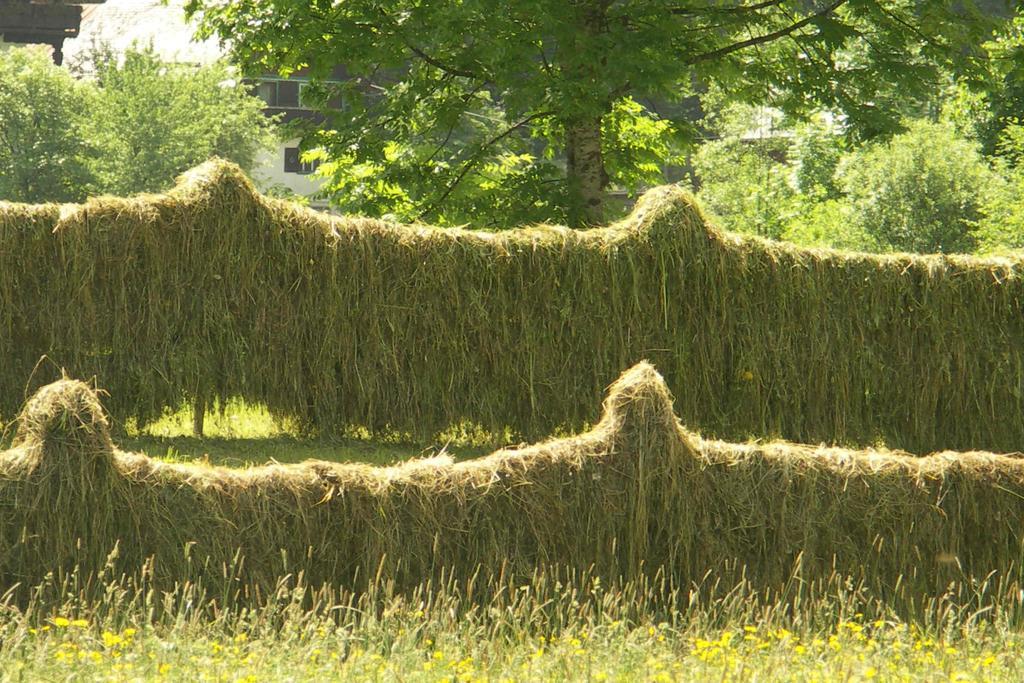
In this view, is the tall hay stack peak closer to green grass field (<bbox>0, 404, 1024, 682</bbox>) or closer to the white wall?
green grass field (<bbox>0, 404, 1024, 682</bbox>)

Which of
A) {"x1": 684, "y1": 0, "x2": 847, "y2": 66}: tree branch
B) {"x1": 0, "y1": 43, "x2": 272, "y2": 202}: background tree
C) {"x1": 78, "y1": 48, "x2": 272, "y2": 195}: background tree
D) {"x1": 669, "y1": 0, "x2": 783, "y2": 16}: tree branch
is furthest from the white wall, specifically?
{"x1": 669, "y1": 0, "x2": 783, "y2": 16}: tree branch

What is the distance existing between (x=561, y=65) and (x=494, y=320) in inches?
192

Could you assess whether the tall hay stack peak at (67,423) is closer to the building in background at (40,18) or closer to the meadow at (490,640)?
the meadow at (490,640)

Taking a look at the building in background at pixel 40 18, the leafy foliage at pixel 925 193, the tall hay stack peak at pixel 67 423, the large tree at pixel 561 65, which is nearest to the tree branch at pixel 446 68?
the large tree at pixel 561 65

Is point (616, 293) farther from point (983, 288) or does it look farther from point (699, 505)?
point (983, 288)

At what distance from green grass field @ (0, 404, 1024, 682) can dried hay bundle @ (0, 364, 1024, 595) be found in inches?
7.6

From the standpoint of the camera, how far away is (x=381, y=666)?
6.39 metres

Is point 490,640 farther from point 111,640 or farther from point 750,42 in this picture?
point 750,42

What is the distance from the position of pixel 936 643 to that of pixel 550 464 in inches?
99.5

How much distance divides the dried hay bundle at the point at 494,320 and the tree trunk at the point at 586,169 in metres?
4.11

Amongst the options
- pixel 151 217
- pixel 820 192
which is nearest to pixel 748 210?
pixel 820 192

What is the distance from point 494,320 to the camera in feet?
33.2

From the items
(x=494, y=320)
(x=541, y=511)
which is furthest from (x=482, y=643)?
(x=494, y=320)

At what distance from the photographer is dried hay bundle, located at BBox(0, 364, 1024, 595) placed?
736cm
